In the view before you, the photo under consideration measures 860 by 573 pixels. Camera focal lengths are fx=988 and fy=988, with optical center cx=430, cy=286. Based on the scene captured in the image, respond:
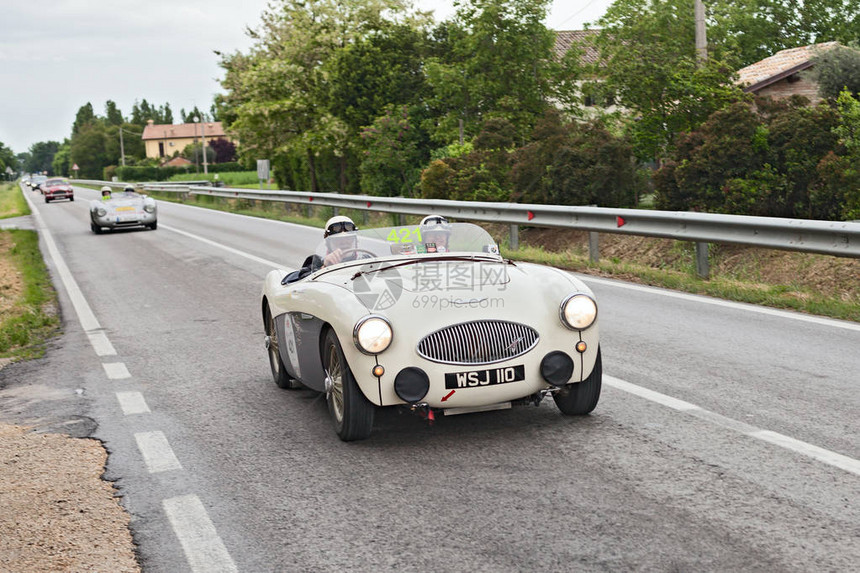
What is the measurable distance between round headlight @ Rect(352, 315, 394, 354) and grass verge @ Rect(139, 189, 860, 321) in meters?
5.98

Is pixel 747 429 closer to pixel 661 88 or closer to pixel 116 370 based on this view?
pixel 116 370

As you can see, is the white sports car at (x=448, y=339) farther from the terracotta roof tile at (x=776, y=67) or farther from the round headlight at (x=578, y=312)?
the terracotta roof tile at (x=776, y=67)

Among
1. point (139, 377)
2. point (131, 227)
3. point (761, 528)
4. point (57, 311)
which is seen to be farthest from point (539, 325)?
point (131, 227)

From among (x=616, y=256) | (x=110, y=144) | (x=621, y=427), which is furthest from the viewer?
(x=110, y=144)

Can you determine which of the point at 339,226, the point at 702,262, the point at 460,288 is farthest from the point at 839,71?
Answer: the point at 460,288

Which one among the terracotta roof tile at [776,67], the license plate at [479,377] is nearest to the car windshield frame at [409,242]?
the license plate at [479,377]

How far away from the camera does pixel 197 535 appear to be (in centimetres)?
429

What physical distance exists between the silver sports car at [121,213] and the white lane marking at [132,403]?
2073 centimetres

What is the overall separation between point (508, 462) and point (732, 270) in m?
10.4

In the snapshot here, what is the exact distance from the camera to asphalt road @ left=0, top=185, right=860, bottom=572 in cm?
394

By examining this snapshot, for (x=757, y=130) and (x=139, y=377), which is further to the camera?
(x=757, y=130)

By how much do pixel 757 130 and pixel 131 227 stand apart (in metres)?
19.1

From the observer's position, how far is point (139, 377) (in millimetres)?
7969

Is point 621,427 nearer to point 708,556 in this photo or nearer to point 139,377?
point 708,556
